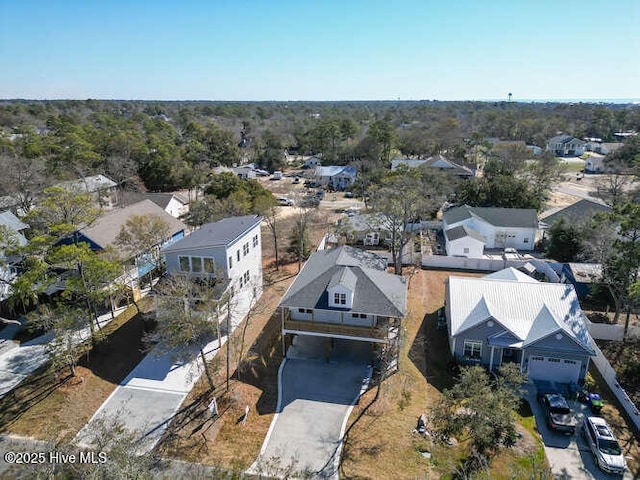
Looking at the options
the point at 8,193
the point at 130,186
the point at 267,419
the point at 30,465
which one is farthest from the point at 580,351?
the point at 130,186

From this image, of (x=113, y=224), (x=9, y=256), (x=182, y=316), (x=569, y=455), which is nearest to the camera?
(x=569, y=455)

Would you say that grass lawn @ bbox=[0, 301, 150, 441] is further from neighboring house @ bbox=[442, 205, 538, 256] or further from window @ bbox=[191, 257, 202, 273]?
neighboring house @ bbox=[442, 205, 538, 256]

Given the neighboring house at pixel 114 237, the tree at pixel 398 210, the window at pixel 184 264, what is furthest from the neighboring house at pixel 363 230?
the window at pixel 184 264

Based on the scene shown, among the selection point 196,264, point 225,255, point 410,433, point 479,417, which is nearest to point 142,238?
point 196,264

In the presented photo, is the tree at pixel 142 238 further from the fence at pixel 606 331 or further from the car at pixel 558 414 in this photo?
the fence at pixel 606 331

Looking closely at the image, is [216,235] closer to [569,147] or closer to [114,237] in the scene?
[114,237]

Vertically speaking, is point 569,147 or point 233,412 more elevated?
point 569,147

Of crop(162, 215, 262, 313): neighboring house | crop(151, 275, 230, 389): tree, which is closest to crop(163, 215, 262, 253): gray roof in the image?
crop(162, 215, 262, 313): neighboring house
